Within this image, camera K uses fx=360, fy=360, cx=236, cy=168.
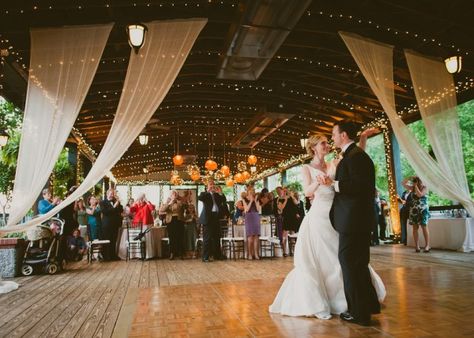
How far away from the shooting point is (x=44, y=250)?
650 cm

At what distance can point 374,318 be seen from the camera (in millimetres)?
2984

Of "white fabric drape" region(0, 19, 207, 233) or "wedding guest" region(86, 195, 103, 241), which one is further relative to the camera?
"wedding guest" region(86, 195, 103, 241)

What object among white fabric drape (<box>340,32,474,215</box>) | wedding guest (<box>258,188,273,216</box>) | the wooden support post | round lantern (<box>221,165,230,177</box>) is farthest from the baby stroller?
the wooden support post

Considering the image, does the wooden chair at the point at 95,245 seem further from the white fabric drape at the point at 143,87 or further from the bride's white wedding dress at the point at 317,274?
the bride's white wedding dress at the point at 317,274

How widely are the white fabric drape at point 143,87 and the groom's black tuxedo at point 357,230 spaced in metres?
2.33

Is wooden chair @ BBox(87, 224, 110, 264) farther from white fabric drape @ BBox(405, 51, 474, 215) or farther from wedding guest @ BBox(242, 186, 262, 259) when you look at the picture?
white fabric drape @ BBox(405, 51, 474, 215)

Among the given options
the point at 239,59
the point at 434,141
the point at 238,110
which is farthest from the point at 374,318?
the point at 238,110

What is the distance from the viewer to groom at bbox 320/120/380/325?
2795 mm

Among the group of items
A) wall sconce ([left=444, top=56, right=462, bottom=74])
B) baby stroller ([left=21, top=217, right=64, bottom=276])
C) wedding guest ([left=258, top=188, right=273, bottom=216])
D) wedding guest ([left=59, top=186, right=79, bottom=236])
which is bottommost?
baby stroller ([left=21, top=217, right=64, bottom=276])

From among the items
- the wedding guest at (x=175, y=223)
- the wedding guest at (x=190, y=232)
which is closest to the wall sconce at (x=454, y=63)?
the wedding guest at (x=175, y=223)

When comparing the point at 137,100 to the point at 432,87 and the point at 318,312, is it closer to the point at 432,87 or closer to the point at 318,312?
the point at 318,312

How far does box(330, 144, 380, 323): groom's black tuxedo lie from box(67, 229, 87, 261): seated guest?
7.24 metres

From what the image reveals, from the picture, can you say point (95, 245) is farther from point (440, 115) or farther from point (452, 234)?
point (452, 234)

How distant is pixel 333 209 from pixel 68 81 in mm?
3102
